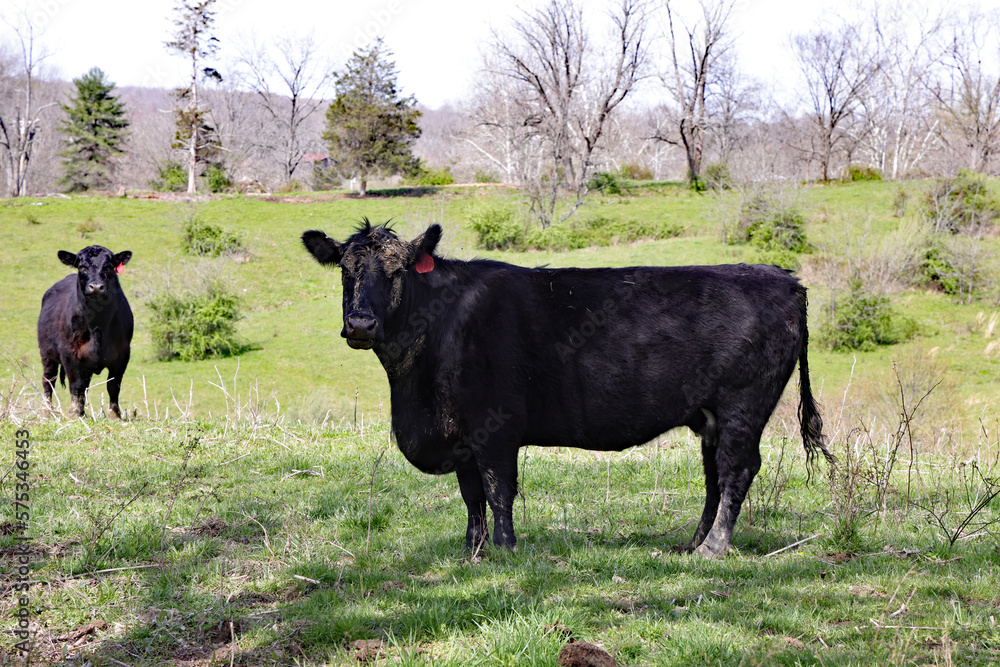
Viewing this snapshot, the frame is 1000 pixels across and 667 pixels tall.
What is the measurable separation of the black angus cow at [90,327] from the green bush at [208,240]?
2655 centimetres

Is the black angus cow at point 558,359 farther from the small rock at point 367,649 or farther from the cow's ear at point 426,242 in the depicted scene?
the small rock at point 367,649

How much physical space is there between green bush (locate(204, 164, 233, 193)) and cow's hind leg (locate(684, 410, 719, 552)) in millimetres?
61182

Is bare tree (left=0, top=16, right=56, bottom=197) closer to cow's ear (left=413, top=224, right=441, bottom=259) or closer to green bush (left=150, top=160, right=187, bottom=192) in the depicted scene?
green bush (left=150, top=160, right=187, bottom=192)

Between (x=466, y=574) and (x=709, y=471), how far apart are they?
7.08ft

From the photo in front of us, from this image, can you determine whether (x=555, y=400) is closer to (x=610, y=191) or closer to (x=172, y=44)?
(x=610, y=191)

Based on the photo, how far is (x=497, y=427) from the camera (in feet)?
16.5

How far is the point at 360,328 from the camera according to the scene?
4.58m

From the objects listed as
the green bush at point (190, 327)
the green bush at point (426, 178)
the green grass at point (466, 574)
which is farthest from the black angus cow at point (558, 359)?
the green bush at point (426, 178)

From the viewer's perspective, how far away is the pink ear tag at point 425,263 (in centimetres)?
525

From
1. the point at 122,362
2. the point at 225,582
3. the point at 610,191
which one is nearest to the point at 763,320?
the point at 225,582

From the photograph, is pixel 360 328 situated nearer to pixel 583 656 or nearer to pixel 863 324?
pixel 583 656

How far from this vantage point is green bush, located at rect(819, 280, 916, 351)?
28.1 m

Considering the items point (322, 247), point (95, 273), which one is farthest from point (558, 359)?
point (95, 273)

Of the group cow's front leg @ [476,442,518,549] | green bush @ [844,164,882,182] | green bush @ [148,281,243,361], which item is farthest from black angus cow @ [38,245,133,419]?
green bush @ [844,164,882,182]
